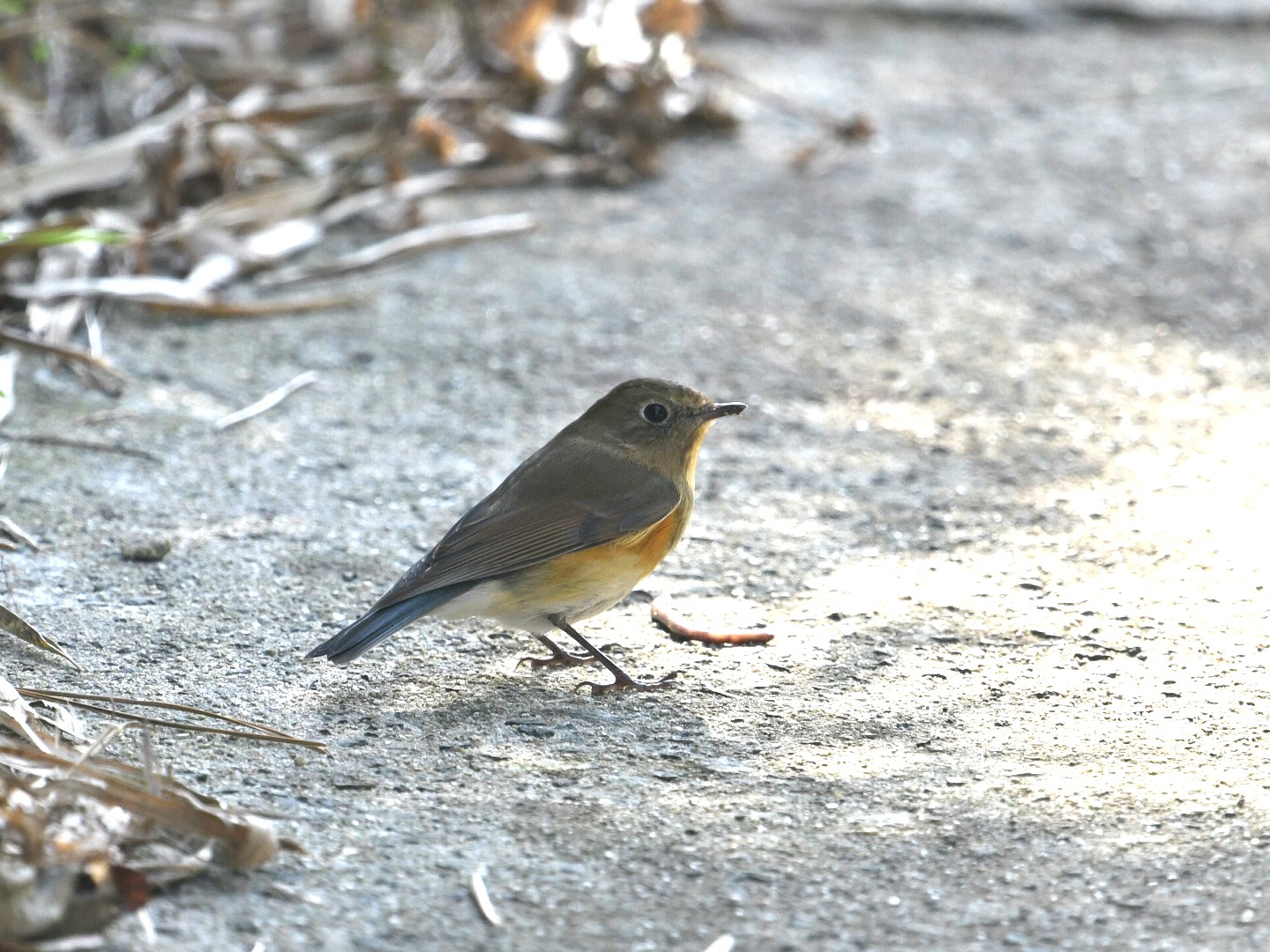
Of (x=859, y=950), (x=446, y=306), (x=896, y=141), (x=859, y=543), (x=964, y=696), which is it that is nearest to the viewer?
(x=859, y=950)

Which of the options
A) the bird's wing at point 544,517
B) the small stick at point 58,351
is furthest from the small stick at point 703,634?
the small stick at point 58,351

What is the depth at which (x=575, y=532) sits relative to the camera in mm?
4141

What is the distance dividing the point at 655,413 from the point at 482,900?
5.62 ft

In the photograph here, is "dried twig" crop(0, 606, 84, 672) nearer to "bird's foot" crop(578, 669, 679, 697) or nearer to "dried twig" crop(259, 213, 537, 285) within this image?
"bird's foot" crop(578, 669, 679, 697)

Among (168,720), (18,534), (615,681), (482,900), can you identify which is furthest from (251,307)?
(482,900)

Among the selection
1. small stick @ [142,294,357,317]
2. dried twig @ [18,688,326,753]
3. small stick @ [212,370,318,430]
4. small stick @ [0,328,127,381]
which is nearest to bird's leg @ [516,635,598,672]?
dried twig @ [18,688,326,753]

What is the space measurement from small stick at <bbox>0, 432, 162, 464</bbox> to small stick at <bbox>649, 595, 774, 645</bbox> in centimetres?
174

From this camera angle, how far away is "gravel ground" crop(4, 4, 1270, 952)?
124 inches

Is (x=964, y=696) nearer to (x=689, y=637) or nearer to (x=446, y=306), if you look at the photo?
(x=689, y=637)

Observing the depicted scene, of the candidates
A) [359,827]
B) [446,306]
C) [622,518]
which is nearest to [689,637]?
[622,518]

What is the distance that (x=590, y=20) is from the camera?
28.2ft

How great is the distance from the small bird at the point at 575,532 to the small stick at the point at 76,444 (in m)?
1.42

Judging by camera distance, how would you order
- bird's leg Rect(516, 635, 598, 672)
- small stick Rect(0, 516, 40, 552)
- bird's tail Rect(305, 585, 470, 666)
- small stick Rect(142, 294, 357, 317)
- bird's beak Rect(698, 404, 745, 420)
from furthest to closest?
1. small stick Rect(142, 294, 357, 317)
2. small stick Rect(0, 516, 40, 552)
3. bird's beak Rect(698, 404, 745, 420)
4. bird's leg Rect(516, 635, 598, 672)
5. bird's tail Rect(305, 585, 470, 666)

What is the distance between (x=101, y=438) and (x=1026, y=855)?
3.27 metres
